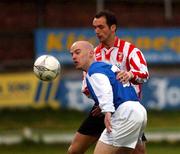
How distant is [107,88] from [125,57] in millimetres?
1615

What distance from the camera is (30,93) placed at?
25203 mm

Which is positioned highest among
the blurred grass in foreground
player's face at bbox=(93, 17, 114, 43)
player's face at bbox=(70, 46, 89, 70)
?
player's face at bbox=(93, 17, 114, 43)

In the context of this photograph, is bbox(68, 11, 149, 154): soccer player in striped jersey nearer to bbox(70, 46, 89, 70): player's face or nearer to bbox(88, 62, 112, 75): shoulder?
bbox(88, 62, 112, 75): shoulder

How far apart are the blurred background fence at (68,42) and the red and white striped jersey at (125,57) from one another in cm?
1481

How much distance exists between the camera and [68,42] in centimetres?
2755

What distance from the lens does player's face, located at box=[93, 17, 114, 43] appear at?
984 cm

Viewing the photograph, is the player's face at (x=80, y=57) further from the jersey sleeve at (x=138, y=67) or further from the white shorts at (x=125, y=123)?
the jersey sleeve at (x=138, y=67)

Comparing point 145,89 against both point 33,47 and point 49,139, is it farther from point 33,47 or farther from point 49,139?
point 49,139

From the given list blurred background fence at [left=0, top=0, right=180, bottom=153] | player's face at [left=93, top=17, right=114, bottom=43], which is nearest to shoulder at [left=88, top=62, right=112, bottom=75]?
player's face at [left=93, top=17, right=114, bottom=43]

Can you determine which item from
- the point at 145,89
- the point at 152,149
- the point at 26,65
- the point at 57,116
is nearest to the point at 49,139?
the point at 152,149

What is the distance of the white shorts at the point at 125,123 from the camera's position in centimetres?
891

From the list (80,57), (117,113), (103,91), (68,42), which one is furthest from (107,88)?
(68,42)

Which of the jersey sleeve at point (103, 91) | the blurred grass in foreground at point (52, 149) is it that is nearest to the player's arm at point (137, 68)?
the jersey sleeve at point (103, 91)

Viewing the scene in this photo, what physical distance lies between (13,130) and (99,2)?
8.44m
